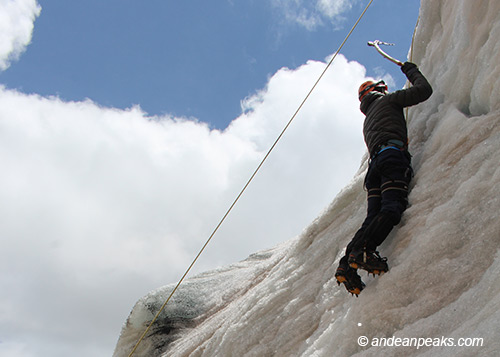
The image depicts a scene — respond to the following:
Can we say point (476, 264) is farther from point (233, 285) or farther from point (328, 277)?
point (233, 285)

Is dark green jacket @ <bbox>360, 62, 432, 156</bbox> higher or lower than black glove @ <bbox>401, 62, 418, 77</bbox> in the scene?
lower

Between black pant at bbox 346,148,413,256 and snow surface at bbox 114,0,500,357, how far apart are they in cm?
17

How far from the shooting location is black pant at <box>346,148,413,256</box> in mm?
5150

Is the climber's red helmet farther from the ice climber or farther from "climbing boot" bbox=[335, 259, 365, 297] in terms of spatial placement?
"climbing boot" bbox=[335, 259, 365, 297]

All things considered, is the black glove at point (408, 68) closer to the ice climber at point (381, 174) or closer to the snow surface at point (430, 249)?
the ice climber at point (381, 174)

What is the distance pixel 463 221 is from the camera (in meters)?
4.75

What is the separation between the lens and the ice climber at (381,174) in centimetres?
512

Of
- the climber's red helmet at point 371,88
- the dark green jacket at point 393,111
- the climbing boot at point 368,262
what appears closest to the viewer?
the climbing boot at point 368,262

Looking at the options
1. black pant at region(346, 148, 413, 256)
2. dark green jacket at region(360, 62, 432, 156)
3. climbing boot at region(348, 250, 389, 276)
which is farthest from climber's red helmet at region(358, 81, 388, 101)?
climbing boot at region(348, 250, 389, 276)

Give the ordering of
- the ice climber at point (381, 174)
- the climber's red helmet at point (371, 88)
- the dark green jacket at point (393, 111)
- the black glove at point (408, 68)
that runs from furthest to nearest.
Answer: the climber's red helmet at point (371, 88), the black glove at point (408, 68), the dark green jacket at point (393, 111), the ice climber at point (381, 174)

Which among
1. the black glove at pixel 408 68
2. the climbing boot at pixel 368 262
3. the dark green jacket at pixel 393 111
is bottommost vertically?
the climbing boot at pixel 368 262

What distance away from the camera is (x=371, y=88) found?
6.79m

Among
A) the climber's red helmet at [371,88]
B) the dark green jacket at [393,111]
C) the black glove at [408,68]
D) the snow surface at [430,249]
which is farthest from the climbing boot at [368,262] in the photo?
the climber's red helmet at [371,88]

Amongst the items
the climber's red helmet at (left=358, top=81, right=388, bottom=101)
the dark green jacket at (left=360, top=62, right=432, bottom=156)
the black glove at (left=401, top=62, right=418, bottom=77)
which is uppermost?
the climber's red helmet at (left=358, top=81, right=388, bottom=101)
